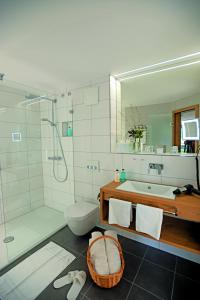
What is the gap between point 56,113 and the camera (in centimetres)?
266

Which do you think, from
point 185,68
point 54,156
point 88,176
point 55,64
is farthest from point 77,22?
point 54,156

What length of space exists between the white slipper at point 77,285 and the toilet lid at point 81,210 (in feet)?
1.88

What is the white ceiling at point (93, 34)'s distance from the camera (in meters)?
1.00

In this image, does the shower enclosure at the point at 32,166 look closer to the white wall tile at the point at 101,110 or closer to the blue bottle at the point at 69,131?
the blue bottle at the point at 69,131

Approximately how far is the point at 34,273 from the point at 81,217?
70 cm

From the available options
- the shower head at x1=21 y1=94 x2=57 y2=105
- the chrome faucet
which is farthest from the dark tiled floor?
the shower head at x1=21 y1=94 x2=57 y2=105

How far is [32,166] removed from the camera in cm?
272

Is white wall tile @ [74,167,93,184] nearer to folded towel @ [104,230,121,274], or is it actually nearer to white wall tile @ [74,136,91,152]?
white wall tile @ [74,136,91,152]

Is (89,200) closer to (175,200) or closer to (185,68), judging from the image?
(175,200)

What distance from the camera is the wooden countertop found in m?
1.26

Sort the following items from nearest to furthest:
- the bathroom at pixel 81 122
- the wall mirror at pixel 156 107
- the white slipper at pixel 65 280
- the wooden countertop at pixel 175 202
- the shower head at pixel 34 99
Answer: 1. the bathroom at pixel 81 122
2. the wooden countertop at pixel 175 202
3. the white slipper at pixel 65 280
4. the wall mirror at pixel 156 107
5. the shower head at pixel 34 99

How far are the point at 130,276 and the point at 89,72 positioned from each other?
2373 mm

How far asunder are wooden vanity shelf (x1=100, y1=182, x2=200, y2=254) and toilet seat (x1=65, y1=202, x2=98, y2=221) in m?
0.30

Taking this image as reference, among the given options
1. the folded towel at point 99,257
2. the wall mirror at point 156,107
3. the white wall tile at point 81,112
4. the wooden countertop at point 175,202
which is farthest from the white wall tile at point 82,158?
the folded towel at point 99,257
